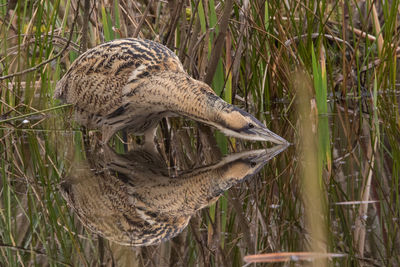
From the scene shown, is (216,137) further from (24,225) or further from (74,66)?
(24,225)

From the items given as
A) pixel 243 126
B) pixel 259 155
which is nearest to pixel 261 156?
pixel 259 155

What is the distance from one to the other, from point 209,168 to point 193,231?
1.23 metres

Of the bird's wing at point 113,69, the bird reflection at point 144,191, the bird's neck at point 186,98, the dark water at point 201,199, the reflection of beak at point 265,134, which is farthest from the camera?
the bird's wing at point 113,69

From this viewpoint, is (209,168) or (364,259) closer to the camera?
(364,259)

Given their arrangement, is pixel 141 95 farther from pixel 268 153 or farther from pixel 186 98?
pixel 268 153

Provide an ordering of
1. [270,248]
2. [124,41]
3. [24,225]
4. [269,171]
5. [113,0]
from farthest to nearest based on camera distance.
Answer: [113,0]
[124,41]
[269,171]
[24,225]
[270,248]

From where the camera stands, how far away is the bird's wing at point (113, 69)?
459 centimetres

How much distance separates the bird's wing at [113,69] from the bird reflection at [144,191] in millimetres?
451

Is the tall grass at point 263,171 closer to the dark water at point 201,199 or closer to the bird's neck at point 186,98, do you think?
the dark water at point 201,199

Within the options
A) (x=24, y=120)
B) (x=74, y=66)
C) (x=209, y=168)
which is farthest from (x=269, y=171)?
(x=24, y=120)

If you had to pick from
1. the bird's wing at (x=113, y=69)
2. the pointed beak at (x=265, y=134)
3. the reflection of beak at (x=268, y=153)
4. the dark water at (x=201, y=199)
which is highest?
the bird's wing at (x=113, y=69)

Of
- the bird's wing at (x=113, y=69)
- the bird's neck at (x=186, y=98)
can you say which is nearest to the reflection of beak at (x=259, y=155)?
the bird's neck at (x=186, y=98)

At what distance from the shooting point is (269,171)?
3.66 meters

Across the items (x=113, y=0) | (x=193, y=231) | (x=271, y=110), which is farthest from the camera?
(x=271, y=110)
